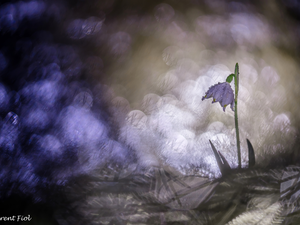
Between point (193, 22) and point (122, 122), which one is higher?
point (193, 22)

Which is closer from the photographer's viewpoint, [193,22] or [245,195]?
[245,195]

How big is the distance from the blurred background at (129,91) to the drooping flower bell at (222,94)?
1 centimetres

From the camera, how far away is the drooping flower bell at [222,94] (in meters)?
0.33

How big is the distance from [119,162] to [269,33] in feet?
1.39

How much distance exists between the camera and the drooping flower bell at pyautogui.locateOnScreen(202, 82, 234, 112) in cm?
33

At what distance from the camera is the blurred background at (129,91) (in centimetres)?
24

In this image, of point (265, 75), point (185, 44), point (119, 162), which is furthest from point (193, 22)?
point (119, 162)

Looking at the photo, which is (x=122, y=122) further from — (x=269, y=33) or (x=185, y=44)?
(x=269, y=33)

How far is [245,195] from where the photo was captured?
217 millimetres

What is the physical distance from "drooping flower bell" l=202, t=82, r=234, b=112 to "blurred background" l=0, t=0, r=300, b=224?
0.05 feet

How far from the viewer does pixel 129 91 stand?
310 mm

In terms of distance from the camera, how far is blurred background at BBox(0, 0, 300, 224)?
0.78 ft

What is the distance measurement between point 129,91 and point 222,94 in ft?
0.48

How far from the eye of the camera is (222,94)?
324 millimetres
